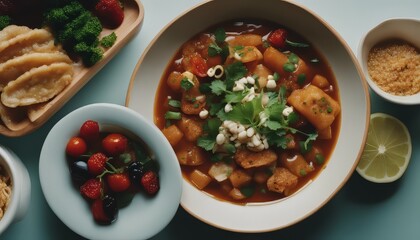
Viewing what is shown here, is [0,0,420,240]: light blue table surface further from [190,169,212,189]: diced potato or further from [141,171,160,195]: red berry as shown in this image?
[141,171,160,195]: red berry

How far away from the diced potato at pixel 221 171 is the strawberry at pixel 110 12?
106 centimetres

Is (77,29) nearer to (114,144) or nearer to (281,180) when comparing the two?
(114,144)

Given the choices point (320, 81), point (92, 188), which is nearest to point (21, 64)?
point (92, 188)

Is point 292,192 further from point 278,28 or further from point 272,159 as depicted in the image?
point 278,28

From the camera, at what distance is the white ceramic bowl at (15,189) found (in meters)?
3.16

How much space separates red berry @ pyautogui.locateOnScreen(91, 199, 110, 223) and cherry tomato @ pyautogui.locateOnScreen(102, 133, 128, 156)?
0.93 ft

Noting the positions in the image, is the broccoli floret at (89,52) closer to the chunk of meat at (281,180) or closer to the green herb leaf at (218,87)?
the green herb leaf at (218,87)

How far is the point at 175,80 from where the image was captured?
351 centimetres

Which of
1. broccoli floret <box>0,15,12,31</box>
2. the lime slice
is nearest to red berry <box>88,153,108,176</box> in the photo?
broccoli floret <box>0,15,12,31</box>

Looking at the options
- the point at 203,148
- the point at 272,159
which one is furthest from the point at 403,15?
the point at 203,148

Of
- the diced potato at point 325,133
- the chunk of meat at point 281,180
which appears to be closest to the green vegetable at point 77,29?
the chunk of meat at point 281,180

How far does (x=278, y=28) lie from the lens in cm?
357

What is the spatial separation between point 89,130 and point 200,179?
761mm

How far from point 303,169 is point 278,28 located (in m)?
0.89
